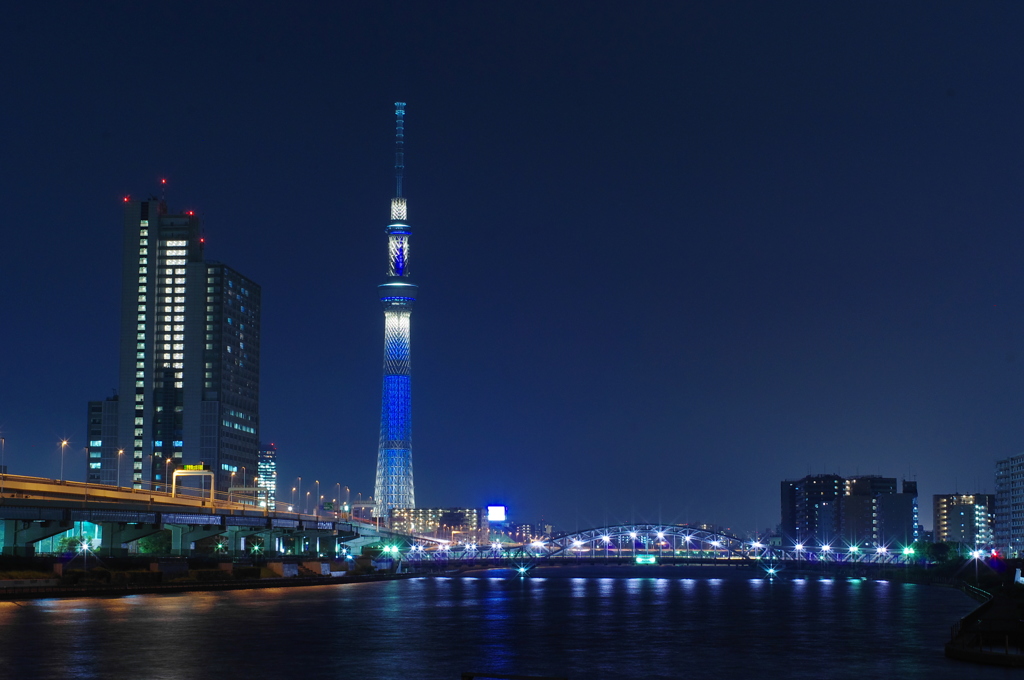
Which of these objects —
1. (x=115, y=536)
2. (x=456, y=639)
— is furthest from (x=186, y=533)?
(x=456, y=639)

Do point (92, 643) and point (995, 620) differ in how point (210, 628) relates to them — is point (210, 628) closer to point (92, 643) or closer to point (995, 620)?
point (92, 643)

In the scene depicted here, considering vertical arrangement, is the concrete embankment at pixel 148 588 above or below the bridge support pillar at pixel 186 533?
below

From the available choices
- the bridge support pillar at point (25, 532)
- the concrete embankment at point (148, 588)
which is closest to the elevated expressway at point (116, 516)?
the bridge support pillar at point (25, 532)

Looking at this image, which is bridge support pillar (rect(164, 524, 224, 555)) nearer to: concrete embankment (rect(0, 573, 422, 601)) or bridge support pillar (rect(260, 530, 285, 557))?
concrete embankment (rect(0, 573, 422, 601))

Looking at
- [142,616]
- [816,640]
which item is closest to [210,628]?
[142,616]

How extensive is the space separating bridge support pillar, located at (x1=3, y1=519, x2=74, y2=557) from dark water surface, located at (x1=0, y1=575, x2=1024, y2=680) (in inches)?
524

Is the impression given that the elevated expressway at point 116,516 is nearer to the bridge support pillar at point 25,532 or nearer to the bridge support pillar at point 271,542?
the bridge support pillar at point 25,532

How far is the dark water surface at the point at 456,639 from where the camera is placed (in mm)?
57562

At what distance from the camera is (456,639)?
77000 mm

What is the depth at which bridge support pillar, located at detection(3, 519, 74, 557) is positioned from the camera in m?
116

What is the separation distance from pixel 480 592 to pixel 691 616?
56712 mm

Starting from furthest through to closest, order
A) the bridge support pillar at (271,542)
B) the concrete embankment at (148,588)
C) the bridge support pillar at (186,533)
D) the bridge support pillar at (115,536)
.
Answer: the bridge support pillar at (271,542)
the bridge support pillar at (186,533)
the bridge support pillar at (115,536)
the concrete embankment at (148,588)

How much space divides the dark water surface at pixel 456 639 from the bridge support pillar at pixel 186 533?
21.9 meters

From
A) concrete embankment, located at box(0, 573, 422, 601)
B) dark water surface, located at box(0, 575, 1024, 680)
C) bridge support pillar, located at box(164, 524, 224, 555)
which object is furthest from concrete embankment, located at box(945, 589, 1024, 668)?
bridge support pillar, located at box(164, 524, 224, 555)
